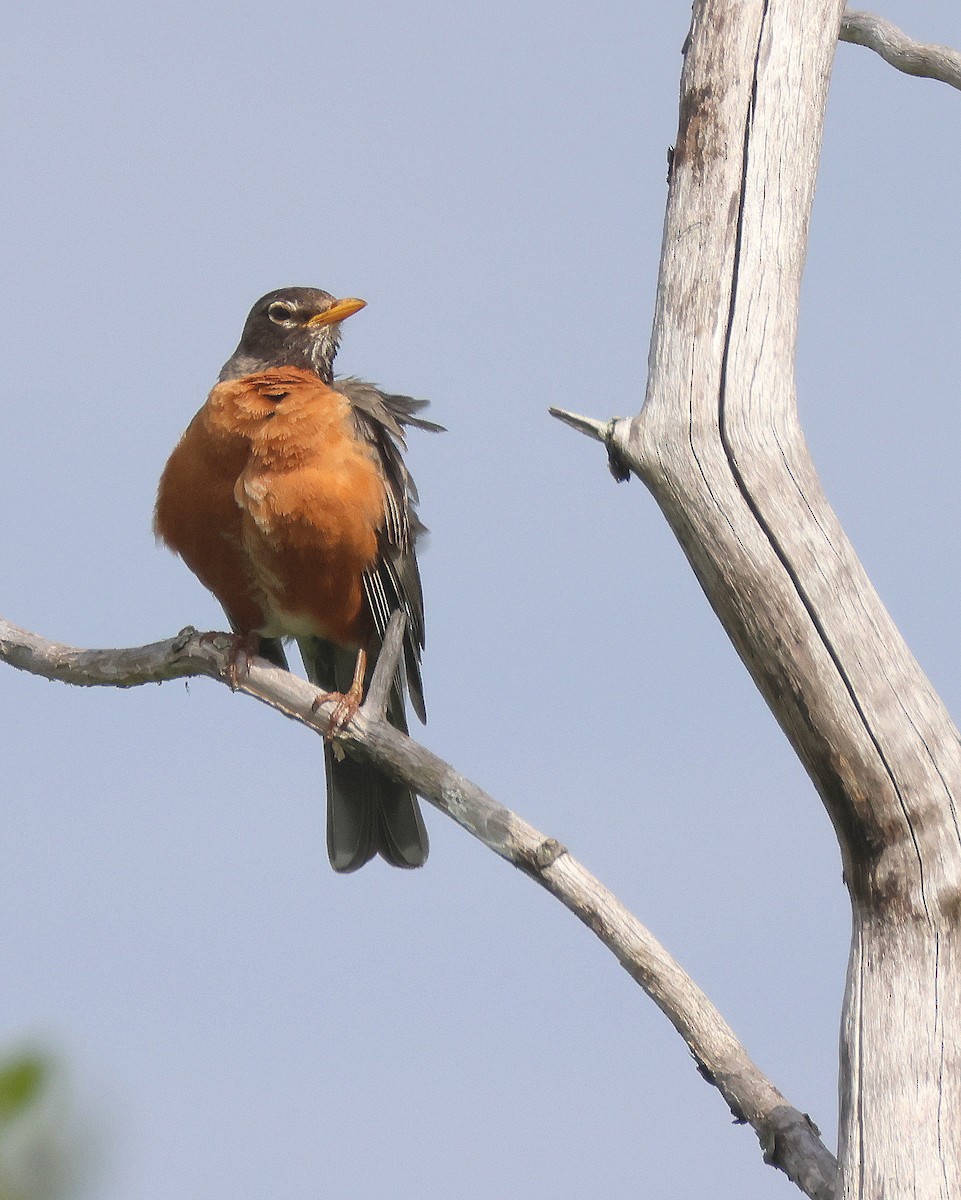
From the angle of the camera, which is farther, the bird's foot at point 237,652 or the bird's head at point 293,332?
the bird's head at point 293,332

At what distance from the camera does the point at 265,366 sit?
823 centimetres

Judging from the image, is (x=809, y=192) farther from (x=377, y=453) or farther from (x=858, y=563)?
(x=377, y=453)

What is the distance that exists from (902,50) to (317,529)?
339 cm

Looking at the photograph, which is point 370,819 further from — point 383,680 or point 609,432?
point 609,432

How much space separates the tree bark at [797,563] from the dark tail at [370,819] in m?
3.75

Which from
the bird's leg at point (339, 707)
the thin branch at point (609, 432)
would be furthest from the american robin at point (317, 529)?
the thin branch at point (609, 432)

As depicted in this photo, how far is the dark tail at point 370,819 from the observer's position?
7.93 metres

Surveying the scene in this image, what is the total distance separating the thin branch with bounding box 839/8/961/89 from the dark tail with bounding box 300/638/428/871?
154 inches

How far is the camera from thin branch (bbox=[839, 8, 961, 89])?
20.2 feet

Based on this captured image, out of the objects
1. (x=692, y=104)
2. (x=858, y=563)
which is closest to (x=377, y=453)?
(x=692, y=104)

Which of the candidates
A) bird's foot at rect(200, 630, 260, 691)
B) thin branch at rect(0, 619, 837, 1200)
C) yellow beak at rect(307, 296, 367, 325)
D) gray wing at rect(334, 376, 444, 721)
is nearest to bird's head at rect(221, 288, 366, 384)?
yellow beak at rect(307, 296, 367, 325)

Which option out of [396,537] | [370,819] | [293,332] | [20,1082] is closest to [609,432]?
[20,1082]

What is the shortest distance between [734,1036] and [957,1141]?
0.72 metres

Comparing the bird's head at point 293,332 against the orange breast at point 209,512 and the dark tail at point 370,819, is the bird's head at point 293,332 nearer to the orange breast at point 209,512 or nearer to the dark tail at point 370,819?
the orange breast at point 209,512
